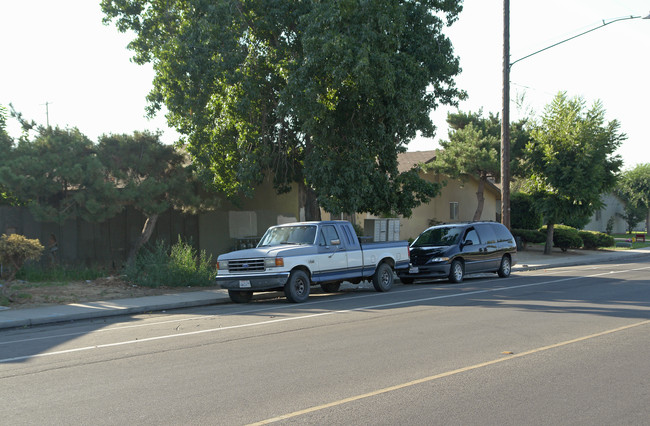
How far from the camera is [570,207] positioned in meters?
34.4

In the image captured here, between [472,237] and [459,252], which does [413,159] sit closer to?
[472,237]

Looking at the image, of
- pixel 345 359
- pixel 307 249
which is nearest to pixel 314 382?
pixel 345 359

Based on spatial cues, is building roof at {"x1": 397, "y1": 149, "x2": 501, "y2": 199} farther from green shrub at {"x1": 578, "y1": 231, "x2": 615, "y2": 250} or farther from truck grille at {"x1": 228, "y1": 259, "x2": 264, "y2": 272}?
truck grille at {"x1": 228, "y1": 259, "x2": 264, "y2": 272}

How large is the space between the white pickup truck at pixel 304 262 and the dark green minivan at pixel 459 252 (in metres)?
1.57

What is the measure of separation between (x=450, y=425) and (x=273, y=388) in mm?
2146

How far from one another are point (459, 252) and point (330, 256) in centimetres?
561

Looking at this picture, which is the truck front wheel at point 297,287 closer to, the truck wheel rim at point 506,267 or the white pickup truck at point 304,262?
the white pickup truck at point 304,262

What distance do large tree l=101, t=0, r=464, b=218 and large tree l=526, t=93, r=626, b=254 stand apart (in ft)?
42.6

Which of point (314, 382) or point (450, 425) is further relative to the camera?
point (314, 382)

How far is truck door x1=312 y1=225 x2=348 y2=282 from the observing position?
52.7 feet

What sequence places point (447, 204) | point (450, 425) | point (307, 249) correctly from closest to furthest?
point (450, 425) → point (307, 249) → point (447, 204)

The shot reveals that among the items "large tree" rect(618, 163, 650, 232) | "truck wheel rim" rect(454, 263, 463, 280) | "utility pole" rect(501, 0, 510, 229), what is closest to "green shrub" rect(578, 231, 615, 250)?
"utility pole" rect(501, 0, 510, 229)

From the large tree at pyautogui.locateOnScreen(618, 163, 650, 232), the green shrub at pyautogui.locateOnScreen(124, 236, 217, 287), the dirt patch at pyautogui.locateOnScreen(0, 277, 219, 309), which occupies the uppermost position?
the large tree at pyautogui.locateOnScreen(618, 163, 650, 232)

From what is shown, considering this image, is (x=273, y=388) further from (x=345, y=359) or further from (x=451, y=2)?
(x=451, y=2)
